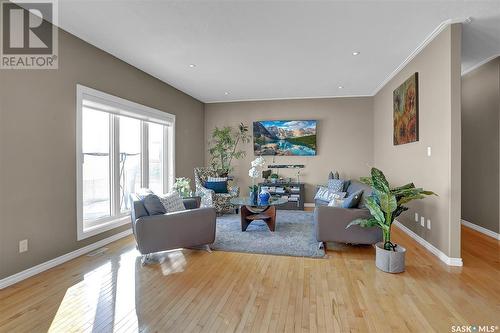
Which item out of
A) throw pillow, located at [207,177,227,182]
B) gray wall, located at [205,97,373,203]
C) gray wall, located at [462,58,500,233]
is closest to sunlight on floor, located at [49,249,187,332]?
throw pillow, located at [207,177,227,182]

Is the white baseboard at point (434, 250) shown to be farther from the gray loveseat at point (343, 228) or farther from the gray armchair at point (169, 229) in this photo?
the gray armchair at point (169, 229)

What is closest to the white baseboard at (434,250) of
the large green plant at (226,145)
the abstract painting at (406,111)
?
the abstract painting at (406,111)

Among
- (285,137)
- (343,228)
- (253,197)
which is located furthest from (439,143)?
(285,137)

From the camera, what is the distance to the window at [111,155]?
357 cm

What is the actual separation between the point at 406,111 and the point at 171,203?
156 inches

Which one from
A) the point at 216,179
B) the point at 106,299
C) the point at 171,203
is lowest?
the point at 106,299

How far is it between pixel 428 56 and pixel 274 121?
377 cm

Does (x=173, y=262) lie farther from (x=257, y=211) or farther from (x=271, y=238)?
(x=257, y=211)

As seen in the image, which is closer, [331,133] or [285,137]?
[331,133]

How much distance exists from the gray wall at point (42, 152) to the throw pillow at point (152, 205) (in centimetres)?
100

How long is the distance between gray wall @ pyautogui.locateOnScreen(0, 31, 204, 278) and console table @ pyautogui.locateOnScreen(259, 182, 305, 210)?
3703 millimetres

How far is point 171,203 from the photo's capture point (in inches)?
140

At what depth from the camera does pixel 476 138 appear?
4.56 metres

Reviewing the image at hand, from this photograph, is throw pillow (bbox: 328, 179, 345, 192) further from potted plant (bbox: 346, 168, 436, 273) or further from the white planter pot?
the white planter pot
